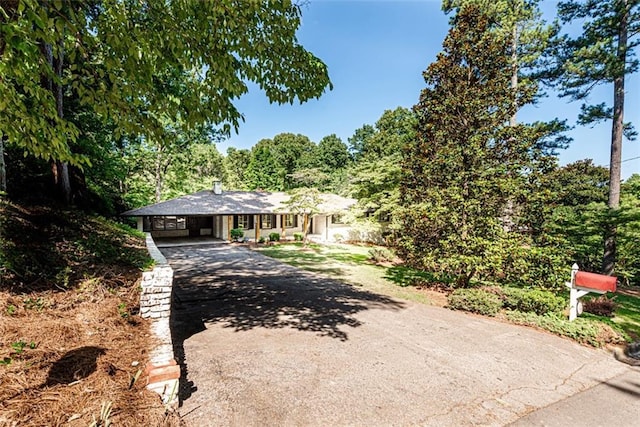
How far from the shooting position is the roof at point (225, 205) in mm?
18375

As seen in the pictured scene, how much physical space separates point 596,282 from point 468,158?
4208 mm

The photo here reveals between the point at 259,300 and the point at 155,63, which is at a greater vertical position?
the point at 155,63

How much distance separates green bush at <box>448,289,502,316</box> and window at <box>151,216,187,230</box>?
62.3ft

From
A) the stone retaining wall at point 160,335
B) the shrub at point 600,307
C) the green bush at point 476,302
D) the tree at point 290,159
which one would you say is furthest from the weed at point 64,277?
the tree at point 290,159

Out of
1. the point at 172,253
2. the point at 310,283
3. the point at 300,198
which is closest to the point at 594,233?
the point at 310,283

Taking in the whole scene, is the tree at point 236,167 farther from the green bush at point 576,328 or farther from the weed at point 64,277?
the green bush at point 576,328

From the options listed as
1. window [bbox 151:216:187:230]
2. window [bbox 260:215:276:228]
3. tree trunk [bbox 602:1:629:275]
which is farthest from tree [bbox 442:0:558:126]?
window [bbox 151:216:187:230]

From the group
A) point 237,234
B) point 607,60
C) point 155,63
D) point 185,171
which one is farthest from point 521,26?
point 185,171

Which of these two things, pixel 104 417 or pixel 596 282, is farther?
pixel 596 282

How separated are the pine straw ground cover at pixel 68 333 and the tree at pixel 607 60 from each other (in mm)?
16017

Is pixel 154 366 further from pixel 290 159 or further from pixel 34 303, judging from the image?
pixel 290 159

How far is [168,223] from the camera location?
2192cm

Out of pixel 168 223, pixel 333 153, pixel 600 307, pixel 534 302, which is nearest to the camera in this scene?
pixel 534 302

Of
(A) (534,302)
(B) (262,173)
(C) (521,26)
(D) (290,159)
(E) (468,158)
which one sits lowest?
(A) (534,302)
